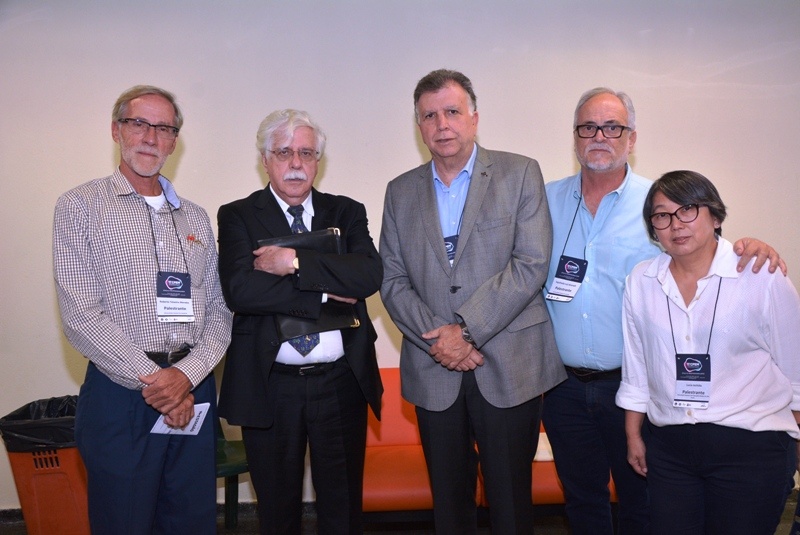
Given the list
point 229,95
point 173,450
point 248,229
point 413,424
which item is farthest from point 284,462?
Result: point 229,95

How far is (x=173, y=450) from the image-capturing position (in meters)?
2.67

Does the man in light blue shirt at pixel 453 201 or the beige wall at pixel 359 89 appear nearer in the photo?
the man in light blue shirt at pixel 453 201

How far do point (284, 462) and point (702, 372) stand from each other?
1.64 metres

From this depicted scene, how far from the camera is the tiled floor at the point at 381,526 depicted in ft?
13.4

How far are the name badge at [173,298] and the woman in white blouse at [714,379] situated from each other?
5.79 ft

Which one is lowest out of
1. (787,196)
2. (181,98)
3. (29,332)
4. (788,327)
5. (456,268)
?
(29,332)

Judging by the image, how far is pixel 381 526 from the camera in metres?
4.19

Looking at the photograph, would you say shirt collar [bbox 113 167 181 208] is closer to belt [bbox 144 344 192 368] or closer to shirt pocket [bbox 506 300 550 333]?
belt [bbox 144 344 192 368]

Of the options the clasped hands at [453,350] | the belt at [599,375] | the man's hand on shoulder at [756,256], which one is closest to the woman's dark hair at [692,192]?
the man's hand on shoulder at [756,256]

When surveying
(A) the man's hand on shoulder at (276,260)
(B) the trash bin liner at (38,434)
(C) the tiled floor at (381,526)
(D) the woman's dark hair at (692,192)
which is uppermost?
(D) the woman's dark hair at (692,192)

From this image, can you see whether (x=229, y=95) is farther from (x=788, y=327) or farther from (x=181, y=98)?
(x=788, y=327)

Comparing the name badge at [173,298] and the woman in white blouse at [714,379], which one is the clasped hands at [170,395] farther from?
the woman in white blouse at [714,379]

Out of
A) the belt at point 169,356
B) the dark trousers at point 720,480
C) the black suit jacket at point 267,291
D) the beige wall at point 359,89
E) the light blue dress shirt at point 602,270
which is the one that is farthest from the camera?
the beige wall at point 359,89

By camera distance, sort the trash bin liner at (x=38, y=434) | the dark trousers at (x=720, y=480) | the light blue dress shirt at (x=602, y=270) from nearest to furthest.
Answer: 1. the dark trousers at (x=720, y=480)
2. the light blue dress shirt at (x=602, y=270)
3. the trash bin liner at (x=38, y=434)
